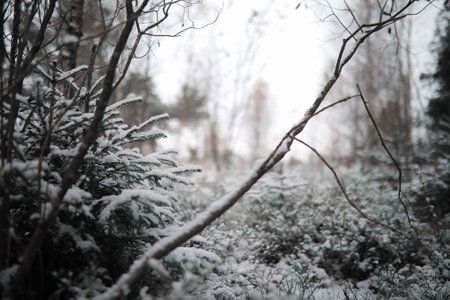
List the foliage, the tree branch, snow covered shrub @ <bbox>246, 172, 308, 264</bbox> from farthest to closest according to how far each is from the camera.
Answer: snow covered shrub @ <bbox>246, 172, 308, 264</bbox>, the foliage, the tree branch

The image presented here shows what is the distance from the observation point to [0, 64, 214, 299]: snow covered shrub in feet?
5.16

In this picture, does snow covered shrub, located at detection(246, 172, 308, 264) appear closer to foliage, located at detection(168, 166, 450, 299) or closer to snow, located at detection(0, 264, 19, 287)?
foliage, located at detection(168, 166, 450, 299)

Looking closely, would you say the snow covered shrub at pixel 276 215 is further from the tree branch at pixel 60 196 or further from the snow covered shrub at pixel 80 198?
the tree branch at pixel 60 196

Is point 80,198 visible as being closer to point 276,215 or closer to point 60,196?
point 60,196

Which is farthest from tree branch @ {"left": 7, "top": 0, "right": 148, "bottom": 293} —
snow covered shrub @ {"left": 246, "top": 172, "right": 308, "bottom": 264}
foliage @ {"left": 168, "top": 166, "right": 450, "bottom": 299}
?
snow covered shrub @ {"left": 246, "top": 172, "right": 308, "bottom": 264}

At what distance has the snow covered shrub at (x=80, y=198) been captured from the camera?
1574 mm

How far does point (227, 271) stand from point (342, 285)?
1.57 meters

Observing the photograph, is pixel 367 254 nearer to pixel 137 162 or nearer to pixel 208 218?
pixel 208 218

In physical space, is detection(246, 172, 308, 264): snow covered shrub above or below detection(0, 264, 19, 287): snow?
above

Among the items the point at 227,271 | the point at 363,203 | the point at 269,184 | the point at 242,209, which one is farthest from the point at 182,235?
the point at 363,203

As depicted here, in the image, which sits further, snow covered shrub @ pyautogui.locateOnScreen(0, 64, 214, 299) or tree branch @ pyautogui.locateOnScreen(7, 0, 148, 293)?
snow covered shrub @ pyautogui.locateOnScreen(0, 64, 214, 299)

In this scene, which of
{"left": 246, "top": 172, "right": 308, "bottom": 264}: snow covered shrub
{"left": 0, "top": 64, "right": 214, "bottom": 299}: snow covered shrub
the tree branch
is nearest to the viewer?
the tree branch

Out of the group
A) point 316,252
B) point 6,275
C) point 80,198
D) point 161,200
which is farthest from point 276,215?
point 6,275

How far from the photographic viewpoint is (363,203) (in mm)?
4613
